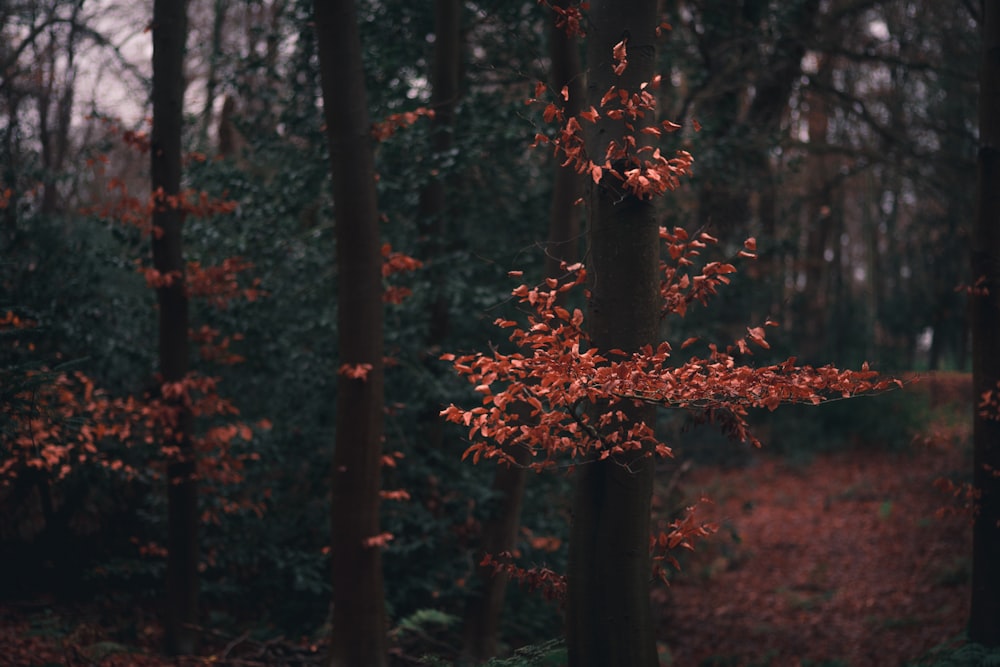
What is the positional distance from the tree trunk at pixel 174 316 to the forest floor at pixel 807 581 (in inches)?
19.5

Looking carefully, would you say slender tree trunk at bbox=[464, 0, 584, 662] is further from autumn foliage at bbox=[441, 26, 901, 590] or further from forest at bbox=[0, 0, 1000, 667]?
autumn foliage at bbox=[441, 26, 901, 590]

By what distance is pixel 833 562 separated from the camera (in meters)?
13.0

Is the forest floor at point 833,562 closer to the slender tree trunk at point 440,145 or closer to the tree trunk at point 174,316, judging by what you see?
the slender tree trunk at point 440,145

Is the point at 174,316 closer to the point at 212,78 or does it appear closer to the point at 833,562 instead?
the point at 212,78

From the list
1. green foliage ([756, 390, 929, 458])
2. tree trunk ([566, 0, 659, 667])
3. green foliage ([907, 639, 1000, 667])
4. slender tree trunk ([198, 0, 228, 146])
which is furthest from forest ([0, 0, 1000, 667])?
green foliage ([756, 390, 929, 458])

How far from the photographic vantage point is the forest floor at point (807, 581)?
7.79 meters

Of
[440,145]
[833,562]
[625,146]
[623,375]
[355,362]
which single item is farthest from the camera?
[833,562]

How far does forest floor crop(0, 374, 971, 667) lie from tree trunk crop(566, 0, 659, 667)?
2151 millimetres

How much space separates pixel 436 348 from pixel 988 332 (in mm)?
4757

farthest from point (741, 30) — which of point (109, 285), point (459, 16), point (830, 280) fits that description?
point (830, 280)

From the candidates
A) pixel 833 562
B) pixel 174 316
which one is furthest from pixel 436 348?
pixel 833 562

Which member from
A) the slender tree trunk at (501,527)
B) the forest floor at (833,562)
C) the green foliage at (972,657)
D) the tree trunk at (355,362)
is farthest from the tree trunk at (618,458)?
the slender tree trunk at (501,527)

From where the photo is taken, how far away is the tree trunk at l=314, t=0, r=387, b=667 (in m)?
6.32

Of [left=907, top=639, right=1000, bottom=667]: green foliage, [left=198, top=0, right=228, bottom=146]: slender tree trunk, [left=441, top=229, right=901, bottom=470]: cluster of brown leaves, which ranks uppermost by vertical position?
[left=198, top=0, right=228, bottom=146]: slender tree trunk
